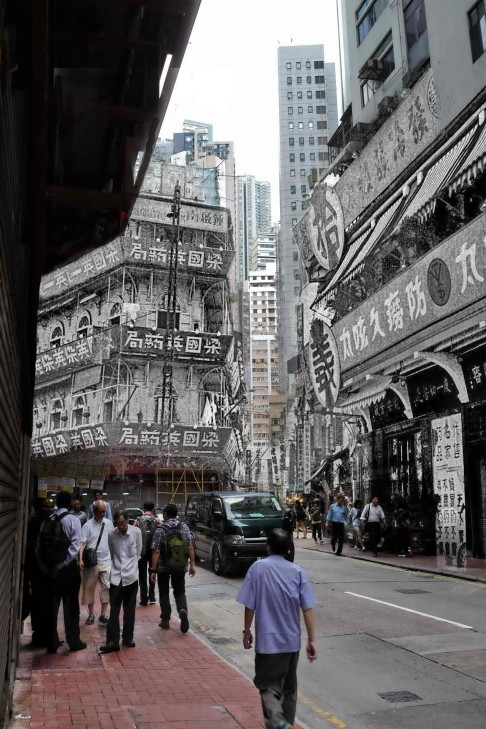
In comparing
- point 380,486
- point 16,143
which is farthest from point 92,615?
point 380,486

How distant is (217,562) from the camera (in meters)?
15.9

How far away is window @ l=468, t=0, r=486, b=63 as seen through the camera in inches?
685

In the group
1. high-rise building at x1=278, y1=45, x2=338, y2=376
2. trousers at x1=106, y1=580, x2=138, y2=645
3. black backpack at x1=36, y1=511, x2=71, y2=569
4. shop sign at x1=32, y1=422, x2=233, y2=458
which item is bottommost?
trousers at x1=106, y1=580, x2=138, y2=645

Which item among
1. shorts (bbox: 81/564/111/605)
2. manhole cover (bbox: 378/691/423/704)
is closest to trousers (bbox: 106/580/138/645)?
shorts (bbox: 81/564/111/605)

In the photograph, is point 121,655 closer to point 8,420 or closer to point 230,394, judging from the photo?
point 8,420

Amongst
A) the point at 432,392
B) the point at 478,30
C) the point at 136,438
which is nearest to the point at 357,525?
the point at 432,392

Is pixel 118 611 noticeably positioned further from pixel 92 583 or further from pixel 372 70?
pixel 372 70

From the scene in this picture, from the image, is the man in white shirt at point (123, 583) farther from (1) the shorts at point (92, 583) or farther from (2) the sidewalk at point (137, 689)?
(1) the shorts at point (92, 583)

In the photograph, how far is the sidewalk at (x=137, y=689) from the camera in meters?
5.41

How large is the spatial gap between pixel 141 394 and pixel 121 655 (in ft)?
102

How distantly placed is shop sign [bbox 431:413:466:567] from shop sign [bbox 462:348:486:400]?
1179mm

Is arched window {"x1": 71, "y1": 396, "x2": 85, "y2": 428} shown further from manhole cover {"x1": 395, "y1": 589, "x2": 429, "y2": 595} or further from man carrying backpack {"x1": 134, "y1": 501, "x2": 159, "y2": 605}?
manhole cover {"x1": 395, "y1": 589, "x2": 429, "y2": 595}

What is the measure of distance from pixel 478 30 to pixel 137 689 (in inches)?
701

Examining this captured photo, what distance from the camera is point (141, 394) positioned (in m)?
38.5
